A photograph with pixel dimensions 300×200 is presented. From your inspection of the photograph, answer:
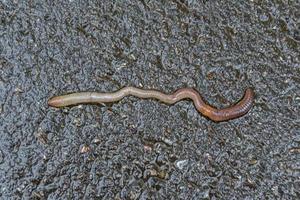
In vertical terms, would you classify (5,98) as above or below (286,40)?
below

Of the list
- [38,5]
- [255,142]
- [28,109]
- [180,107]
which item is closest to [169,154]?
[180,107]

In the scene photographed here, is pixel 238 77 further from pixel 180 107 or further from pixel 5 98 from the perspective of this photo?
pixel 5 98

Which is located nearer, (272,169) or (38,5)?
(272,169)
